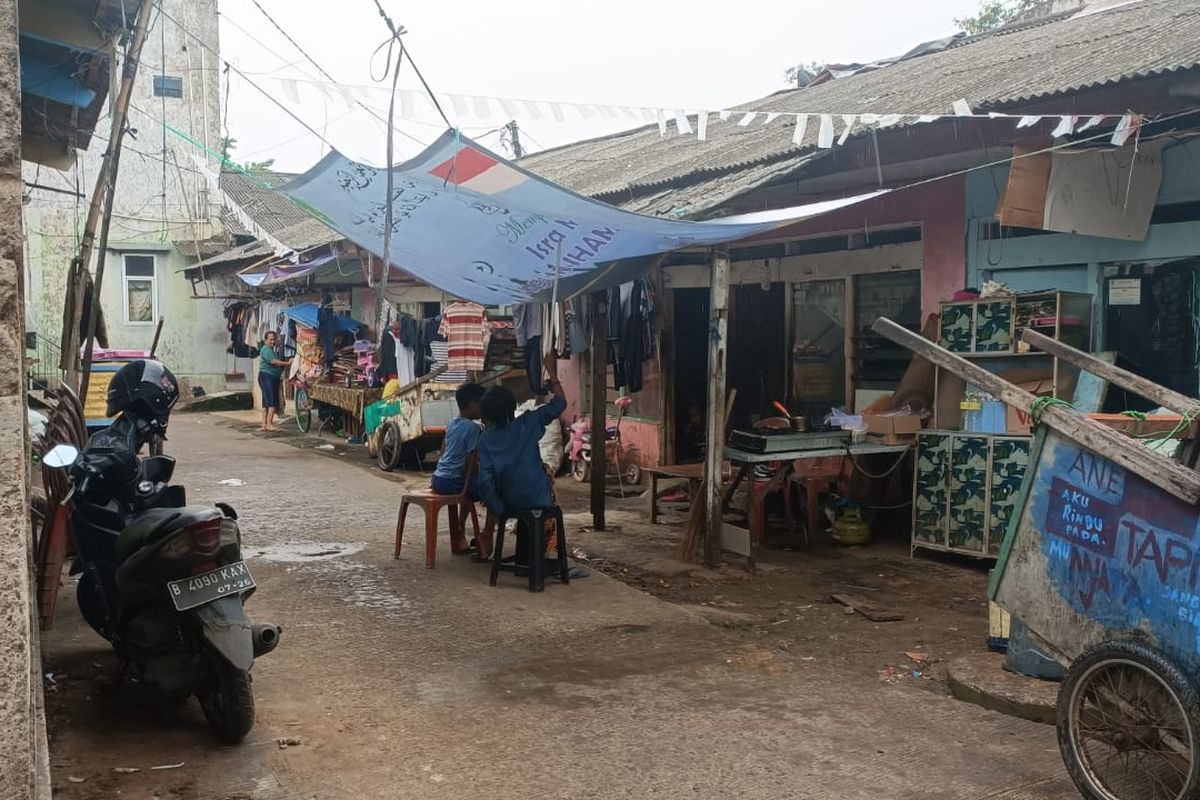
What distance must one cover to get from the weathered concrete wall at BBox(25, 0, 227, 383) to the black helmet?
19160mm

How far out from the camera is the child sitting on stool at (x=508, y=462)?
6.77 meters

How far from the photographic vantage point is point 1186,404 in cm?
368

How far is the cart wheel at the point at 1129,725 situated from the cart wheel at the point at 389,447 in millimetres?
10320

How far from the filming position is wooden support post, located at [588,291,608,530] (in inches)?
359

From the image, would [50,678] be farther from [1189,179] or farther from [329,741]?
[1189,179]

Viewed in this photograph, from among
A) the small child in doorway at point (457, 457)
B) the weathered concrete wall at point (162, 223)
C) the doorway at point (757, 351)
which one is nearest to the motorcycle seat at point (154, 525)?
the small child in doorway at point (457, 457)

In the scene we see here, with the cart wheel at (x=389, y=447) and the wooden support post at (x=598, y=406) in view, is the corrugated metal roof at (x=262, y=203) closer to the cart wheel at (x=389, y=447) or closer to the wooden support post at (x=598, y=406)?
the cart wheel at (x=389, y=447)

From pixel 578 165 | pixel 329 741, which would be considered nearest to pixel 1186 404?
pixel 329 741

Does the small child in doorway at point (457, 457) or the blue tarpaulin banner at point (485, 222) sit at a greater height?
the blue tarpaulin banner at point (485, 222)

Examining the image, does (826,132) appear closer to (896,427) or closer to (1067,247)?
(1067,247)

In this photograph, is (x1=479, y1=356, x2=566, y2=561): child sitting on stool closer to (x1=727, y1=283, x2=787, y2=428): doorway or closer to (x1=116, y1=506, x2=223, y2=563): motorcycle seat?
(x1=116, y1=506, x2=223, y2=563): motorcycle seat

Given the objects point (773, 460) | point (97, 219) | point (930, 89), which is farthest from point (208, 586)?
point (930, 89)

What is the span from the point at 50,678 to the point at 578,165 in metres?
10.9

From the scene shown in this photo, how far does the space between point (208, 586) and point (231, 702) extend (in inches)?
18.1
